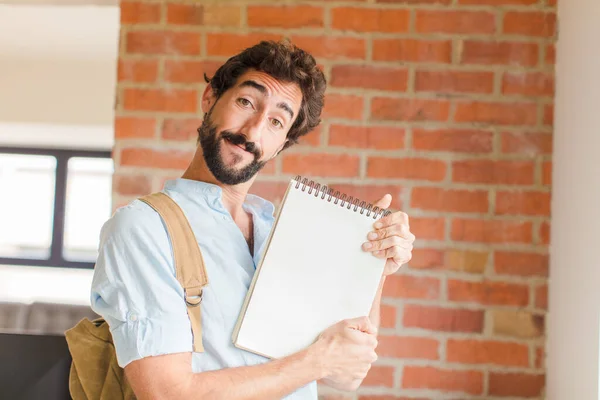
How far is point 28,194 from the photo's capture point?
434 centimetres

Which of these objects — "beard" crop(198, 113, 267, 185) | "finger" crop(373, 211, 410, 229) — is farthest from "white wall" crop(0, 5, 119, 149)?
"finger" crop(373, 211, 410, 229)

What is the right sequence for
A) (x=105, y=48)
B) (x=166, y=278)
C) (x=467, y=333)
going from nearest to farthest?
(x=166, y=278)
(x=467, y=333)
(x=105, y=48)

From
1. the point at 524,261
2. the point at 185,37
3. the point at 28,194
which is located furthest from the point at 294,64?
the point at 28,194

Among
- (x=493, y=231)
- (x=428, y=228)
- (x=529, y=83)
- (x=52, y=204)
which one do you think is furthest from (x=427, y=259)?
(x=52, y=204)

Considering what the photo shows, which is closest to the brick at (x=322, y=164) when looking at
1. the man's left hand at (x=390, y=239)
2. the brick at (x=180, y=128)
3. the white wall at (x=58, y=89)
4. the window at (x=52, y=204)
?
the brick at (x=180, y=128)

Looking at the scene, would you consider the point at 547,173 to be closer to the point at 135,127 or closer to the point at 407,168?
the point at 407,168

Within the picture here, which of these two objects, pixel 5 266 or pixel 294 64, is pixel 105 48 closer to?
pixel 5 266

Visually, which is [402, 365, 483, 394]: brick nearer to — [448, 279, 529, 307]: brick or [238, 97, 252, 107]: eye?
[448, 279, 529, 307]: brick

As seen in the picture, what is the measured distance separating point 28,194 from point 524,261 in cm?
402

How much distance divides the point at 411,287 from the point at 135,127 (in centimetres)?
80

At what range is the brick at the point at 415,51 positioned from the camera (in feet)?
4.53

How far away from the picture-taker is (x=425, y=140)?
1.37 m

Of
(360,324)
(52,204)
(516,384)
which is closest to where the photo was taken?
(360,324)

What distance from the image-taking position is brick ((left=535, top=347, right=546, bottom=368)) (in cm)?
135
